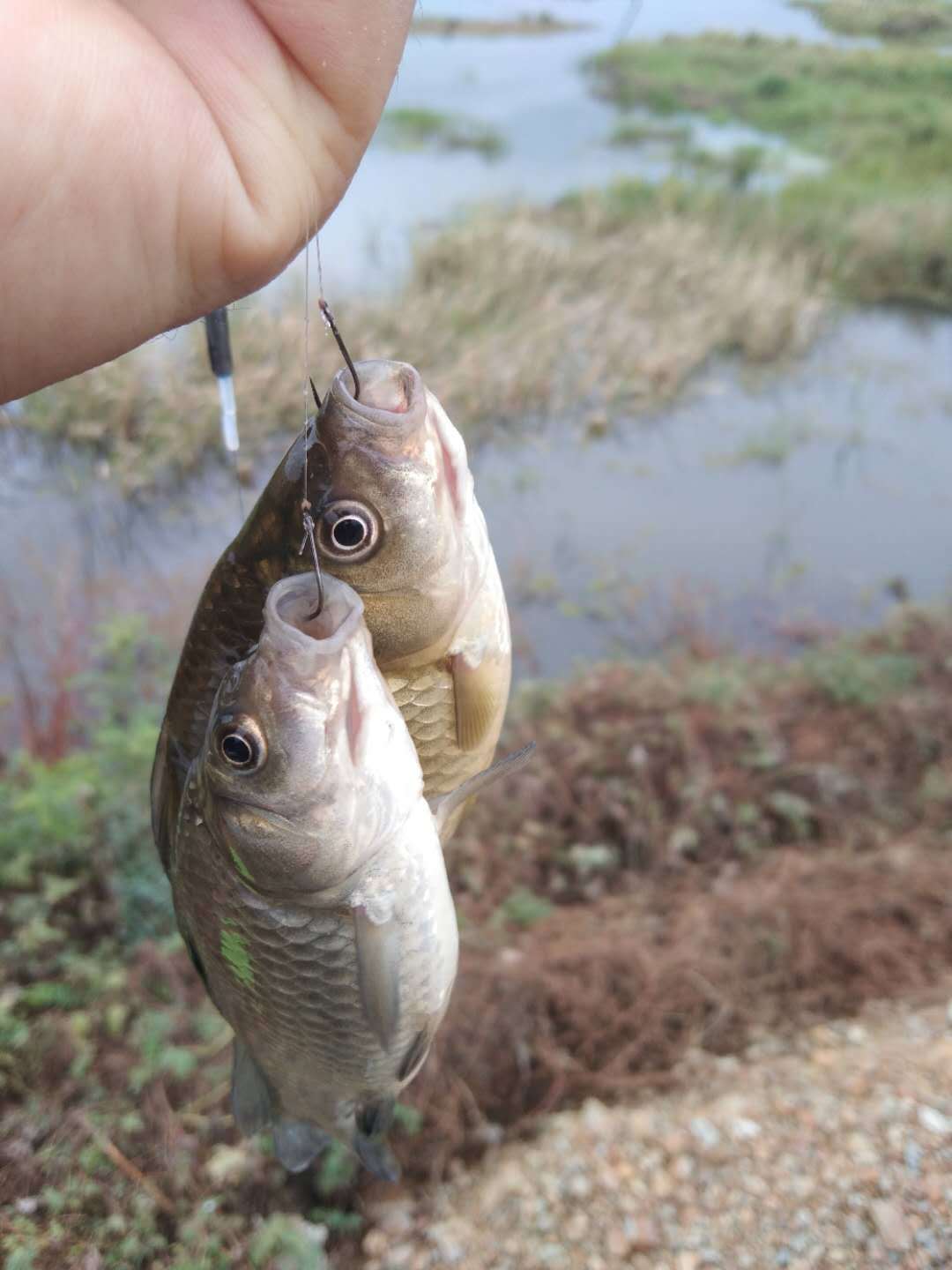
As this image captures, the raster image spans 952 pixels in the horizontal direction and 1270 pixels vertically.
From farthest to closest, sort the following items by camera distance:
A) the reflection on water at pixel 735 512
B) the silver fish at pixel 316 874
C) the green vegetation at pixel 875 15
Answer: the reflection on water at pixel 735 512 → the green vegetation at pixel 875 15 → the silver fish at pixel 316 874

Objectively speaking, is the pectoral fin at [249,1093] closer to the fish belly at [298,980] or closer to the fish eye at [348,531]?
the fish belly at [298,980]

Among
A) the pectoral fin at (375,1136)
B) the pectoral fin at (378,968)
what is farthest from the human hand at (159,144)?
the pectoral fin at (375,1136)

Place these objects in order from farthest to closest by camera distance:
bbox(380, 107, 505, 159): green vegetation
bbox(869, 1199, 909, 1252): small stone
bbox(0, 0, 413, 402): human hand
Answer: bbox(380, 107, 505, 159): green vegetation
bbox(869, 1199, 909, 1252): small stone
bbox(0, 0, 413, 402): human hand

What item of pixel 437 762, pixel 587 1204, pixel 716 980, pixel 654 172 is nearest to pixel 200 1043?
pixel 587 1204

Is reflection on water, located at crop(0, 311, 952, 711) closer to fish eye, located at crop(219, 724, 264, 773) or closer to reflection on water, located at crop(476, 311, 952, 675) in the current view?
reflection on water, located at crop(476, 311, 952, 675)

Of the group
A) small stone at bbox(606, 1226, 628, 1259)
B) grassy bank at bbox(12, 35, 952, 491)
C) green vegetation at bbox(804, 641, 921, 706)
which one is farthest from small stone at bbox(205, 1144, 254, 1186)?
grassy bank at bbox(12, 35, 952, 491)

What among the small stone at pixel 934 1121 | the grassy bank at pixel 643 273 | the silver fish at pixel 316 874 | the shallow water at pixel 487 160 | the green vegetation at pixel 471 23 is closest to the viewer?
the silver fish at pixel 316 874
